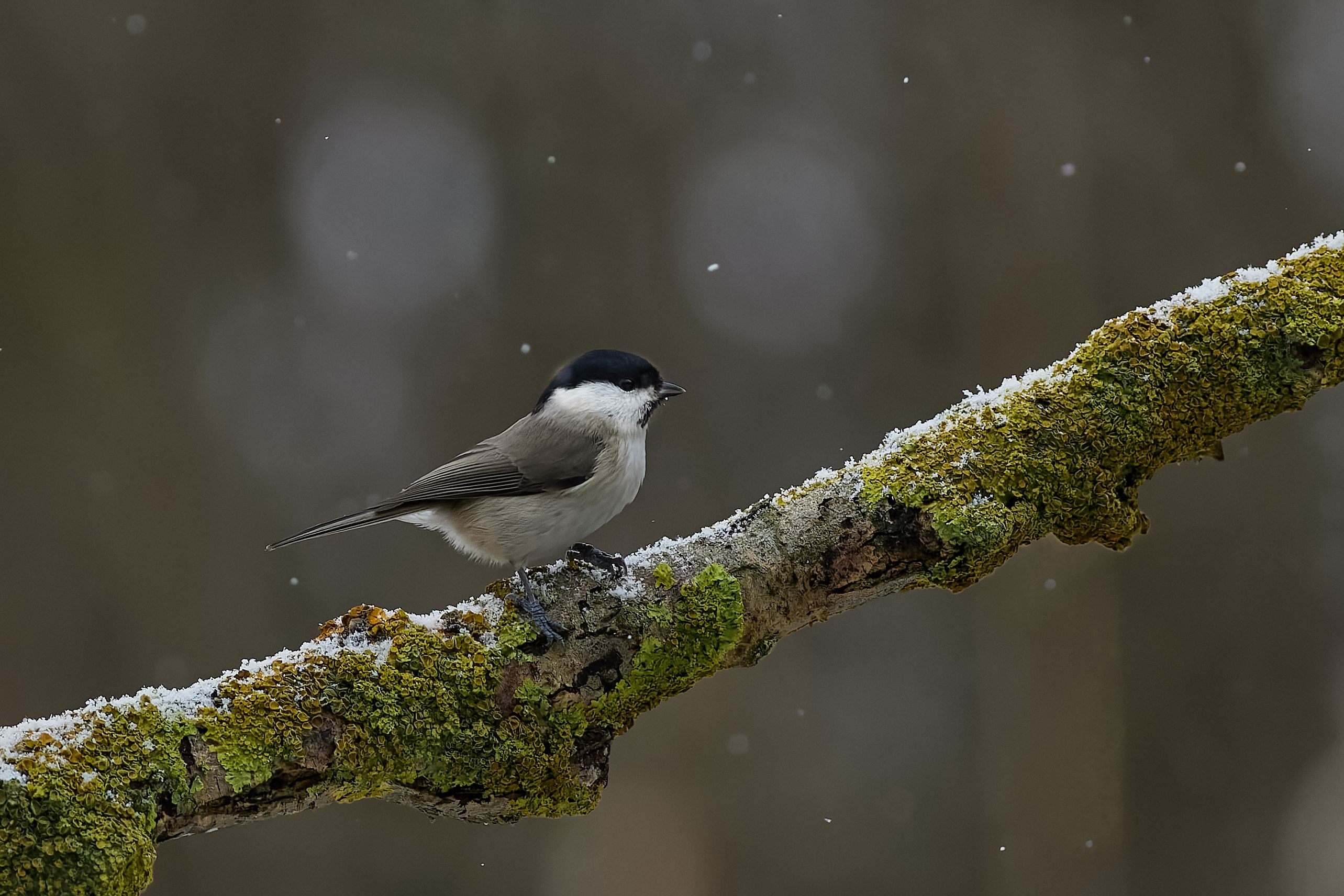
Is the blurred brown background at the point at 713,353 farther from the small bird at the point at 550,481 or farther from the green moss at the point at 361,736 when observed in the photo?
the green moss at the point at 361,736

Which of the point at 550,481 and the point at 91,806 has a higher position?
the point at 550,481

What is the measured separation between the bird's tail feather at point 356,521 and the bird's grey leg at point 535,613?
545 millimetres

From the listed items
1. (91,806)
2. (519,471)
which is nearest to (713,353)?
(519,471)

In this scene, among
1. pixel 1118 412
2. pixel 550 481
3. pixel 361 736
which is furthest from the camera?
pixel 550 481

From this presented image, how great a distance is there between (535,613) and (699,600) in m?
0.40

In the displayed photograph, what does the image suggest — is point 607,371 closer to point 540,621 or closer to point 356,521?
point 356,521

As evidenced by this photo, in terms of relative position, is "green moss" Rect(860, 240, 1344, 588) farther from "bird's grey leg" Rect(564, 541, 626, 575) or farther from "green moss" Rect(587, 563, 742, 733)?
"bird's grey leg" Rect(564, 541, 626, 575)

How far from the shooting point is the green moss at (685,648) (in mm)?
2432

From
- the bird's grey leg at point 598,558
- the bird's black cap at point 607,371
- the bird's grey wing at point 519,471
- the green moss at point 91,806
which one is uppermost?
the bird's black cap at point 607,371

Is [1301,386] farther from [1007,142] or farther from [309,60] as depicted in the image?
[309,60]

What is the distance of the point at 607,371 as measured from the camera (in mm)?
3195

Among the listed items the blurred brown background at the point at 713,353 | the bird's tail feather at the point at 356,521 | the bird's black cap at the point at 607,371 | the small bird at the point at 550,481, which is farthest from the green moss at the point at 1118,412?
the blurred brown background at the point at 713,353

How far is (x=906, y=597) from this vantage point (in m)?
6.56

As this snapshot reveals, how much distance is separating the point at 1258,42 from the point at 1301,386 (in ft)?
15.9
